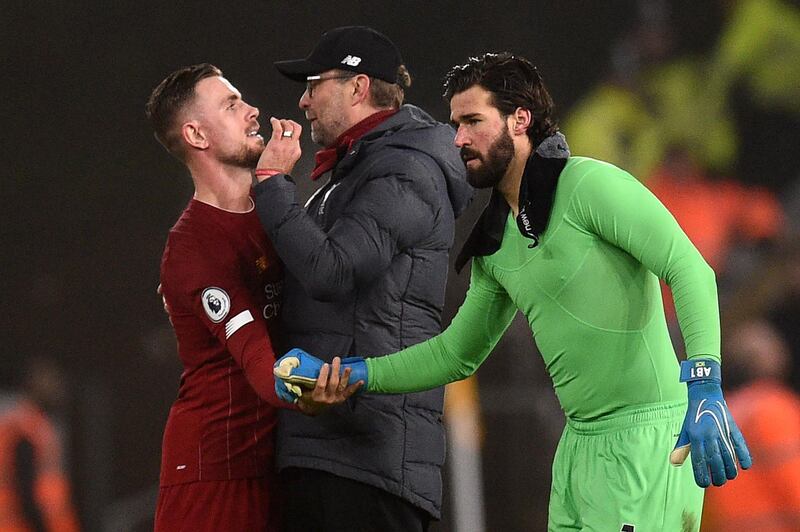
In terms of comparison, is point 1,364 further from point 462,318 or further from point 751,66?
point 751,66

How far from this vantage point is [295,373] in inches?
80.1

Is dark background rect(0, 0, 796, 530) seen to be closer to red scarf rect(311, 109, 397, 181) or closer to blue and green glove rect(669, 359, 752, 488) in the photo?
red scarf rect(311, 109, 397, 181)

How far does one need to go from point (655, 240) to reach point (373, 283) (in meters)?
0.60

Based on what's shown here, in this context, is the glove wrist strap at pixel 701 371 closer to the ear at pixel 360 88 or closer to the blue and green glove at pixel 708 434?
the blue and green glove at pixel 708 434

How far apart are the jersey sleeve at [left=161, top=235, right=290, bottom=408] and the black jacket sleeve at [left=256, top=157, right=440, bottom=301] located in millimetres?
143

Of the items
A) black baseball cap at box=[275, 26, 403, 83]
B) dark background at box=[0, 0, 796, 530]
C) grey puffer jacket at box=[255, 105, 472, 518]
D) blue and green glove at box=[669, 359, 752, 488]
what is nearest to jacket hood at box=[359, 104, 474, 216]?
grey puffer jacket at box=[255, 105, 472, 518]

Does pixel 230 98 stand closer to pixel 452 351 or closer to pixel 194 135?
pixel 194 135

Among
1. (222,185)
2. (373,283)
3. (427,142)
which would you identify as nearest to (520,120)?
(427,142)

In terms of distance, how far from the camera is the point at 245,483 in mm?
2275

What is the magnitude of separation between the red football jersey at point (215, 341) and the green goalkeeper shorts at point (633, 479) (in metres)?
0.66

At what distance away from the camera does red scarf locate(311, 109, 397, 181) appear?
2.37 m

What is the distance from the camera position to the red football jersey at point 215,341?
2.23 metres

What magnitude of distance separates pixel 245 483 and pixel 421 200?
66cm

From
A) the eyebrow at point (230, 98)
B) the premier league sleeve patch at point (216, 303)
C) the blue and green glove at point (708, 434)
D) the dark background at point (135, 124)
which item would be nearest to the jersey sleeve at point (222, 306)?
the premier league sleeve patch at point (216, 303)
